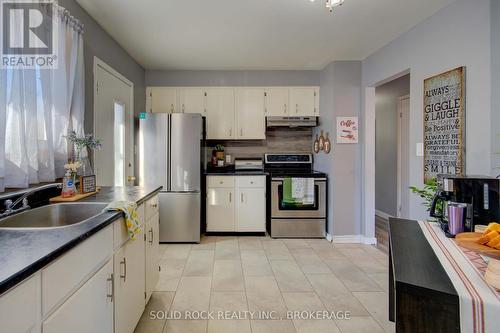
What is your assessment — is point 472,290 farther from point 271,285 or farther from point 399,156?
point 399,156

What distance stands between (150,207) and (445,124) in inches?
98.5

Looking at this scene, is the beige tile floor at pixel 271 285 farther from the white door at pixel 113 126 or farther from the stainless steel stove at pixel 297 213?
the white door at pixel 113 126

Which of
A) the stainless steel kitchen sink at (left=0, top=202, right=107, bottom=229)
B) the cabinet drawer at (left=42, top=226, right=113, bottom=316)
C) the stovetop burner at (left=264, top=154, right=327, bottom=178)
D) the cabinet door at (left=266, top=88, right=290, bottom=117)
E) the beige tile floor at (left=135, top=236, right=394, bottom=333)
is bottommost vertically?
the beige tile floor at (left=135, top=236, right=394, bottom=333)

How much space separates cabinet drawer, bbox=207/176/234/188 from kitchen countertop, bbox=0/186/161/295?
97.4 inches

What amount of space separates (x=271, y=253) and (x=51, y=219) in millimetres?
2313

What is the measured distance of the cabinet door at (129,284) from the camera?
146cm

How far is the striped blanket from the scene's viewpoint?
721 millimetres

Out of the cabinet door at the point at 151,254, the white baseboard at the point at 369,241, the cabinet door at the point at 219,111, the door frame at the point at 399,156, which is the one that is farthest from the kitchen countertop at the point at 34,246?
Answer: the door frame at the point at 399,156

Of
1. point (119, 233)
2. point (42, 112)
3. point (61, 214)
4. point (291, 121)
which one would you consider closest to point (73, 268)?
point (119, 233)

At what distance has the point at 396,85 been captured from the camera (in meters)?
4.52

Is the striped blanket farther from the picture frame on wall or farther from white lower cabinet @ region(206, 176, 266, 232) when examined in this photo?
white lower cabinet @ region(206, 176, 266, 232)

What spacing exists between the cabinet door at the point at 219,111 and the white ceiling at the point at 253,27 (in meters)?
0.49

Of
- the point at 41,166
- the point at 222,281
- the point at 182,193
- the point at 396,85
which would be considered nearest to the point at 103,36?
the point at 41,166

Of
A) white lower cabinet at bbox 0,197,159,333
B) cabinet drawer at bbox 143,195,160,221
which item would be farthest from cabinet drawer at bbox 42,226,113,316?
cabinet drawer at bbox 143,195,160,221
